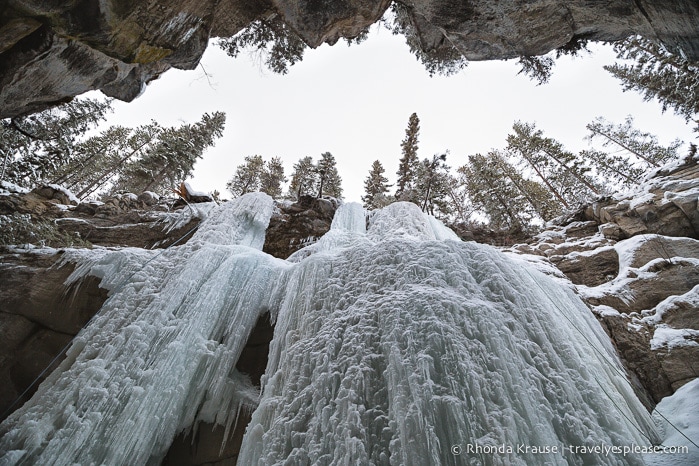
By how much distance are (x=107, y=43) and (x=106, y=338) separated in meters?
5.15

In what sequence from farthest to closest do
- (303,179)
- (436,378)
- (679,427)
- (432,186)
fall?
(303,179), (432,186), (679,427), (436,378)

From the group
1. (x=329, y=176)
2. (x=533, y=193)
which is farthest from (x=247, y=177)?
(x=533, y=193)

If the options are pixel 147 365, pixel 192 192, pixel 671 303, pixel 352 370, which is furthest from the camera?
pixel 192 192

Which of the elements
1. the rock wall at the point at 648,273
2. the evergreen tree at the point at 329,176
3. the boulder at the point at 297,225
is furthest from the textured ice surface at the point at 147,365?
the evergreen tree at the point at 329,176

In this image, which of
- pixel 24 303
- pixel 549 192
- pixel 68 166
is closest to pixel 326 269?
pixel 24 303

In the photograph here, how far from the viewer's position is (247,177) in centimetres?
1970

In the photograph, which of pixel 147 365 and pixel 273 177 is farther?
pixel 273 177

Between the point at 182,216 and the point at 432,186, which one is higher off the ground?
the point at 432,186

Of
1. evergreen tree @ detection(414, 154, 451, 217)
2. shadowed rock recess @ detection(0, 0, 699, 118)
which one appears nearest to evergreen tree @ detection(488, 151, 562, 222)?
evergreen tree @ detection(414, 154, 451, 217)

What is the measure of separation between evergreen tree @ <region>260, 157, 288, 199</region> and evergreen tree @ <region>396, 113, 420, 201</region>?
8.29 metres

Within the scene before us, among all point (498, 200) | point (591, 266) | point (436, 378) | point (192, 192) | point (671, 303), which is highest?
point (498, 200)

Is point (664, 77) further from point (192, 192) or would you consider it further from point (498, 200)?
point (192, 192)

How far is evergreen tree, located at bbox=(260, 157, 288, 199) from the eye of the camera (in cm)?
1938

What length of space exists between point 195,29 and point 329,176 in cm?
1107
